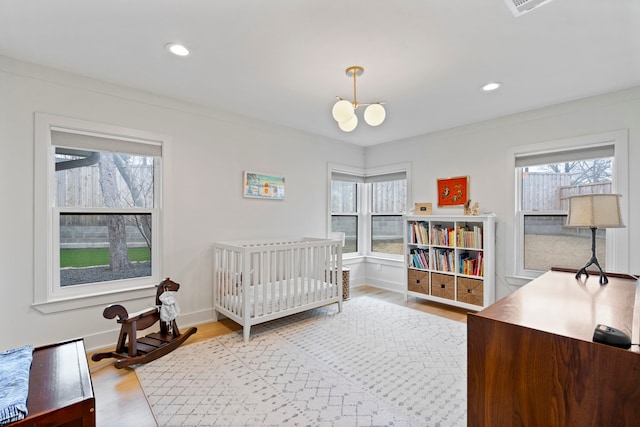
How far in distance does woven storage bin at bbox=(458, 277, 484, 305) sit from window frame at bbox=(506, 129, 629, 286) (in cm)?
37

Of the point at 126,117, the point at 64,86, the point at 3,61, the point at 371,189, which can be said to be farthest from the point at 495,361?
the point at 371,189

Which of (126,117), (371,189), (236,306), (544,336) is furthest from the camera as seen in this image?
(371,189)

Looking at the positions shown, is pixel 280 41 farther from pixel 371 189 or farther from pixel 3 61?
pixel 371 189

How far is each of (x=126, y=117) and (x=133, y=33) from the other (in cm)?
102

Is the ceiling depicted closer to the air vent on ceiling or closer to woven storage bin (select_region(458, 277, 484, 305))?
the air vent on ceiling

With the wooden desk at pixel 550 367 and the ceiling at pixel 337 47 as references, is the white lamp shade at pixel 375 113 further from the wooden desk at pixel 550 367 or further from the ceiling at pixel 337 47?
the wooden desk at pixel 550 367

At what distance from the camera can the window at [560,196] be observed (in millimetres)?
2807

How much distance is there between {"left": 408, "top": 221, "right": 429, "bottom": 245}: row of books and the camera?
3.91 meters

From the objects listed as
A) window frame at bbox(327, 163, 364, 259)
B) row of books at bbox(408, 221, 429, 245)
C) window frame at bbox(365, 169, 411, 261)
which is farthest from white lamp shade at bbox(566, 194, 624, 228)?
window frame at bbox(327, 163, 364, 259)

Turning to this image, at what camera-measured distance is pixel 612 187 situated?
2789 millimetres

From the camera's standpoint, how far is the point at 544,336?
1.08 metres

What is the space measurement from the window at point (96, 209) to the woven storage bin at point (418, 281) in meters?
3.03

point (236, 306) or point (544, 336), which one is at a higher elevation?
point (544, 336)

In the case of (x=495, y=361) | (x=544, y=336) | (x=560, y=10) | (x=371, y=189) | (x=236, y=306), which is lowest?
(x=236, y=306)
